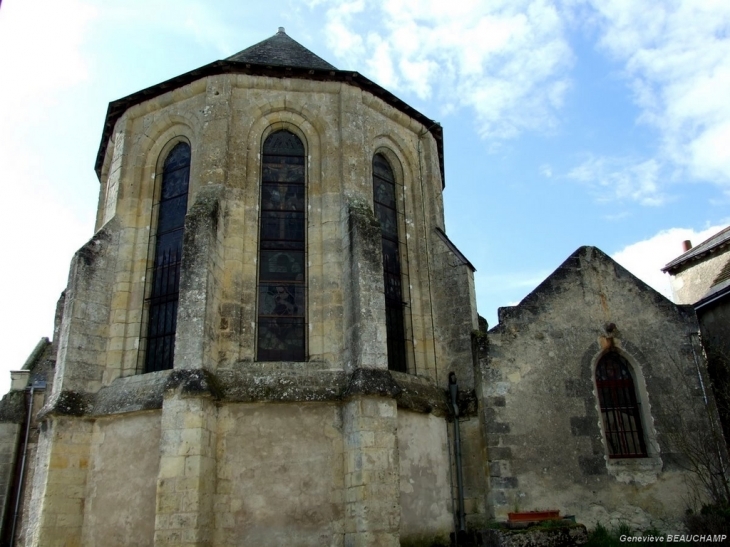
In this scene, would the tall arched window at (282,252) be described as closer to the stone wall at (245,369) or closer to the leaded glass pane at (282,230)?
the leaded glass pane at (282,230)

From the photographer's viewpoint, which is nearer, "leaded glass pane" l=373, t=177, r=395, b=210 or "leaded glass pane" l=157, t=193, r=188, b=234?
"leaded glass pane" l=157, t=193, r=188, b=234

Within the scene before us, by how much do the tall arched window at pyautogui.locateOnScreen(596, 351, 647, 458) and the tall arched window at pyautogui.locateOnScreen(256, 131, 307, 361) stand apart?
5.66 m

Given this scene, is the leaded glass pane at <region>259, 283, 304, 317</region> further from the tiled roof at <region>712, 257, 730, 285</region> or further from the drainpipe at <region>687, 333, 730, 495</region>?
Result: the tiled roof at <region>712, 257, 730, 285</region>

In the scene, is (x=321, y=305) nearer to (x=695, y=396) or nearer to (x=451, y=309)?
(x=451, y=309)

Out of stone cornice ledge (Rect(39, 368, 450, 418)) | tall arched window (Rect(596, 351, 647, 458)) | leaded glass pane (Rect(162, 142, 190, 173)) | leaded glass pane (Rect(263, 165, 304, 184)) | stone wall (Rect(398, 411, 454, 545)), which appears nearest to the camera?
stone cornice ledge (Rect(39, 368, 450, 418))

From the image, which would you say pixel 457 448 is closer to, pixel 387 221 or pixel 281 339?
pixel 281 339

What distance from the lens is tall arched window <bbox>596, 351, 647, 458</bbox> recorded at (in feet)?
37.6

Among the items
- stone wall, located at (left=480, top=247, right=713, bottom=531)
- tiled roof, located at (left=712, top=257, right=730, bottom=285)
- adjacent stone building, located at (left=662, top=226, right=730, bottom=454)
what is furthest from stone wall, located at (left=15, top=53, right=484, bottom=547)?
tiled roof, located at (left=712, top=257, right=730, bottom=285)

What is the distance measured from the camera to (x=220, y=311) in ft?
34.3

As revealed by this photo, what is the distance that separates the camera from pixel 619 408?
38.6 feet

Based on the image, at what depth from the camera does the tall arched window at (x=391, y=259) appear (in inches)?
468

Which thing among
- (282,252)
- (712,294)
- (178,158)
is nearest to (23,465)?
(178,158)

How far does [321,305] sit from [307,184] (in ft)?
8.11

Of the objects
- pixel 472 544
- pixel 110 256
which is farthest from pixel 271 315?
pixel 472 544
